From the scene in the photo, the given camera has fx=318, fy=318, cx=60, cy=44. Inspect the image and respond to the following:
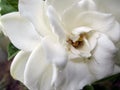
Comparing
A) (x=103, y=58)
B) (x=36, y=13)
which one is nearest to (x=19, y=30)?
(x=36, y=13)

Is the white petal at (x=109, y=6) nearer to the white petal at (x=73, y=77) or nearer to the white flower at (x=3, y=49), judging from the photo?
the white petal at (x=73, y=77)

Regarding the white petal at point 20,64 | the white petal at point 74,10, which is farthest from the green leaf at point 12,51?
the white petal at point 74,10

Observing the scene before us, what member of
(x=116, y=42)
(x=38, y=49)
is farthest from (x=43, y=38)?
(x=116, y=42)

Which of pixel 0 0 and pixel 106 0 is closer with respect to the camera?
pixel 106 0

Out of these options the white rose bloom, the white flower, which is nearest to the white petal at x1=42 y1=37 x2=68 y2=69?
the white rose bloom

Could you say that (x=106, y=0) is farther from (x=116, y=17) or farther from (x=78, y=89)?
(x=78, y=89)

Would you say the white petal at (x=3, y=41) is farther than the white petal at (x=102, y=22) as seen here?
Yes
